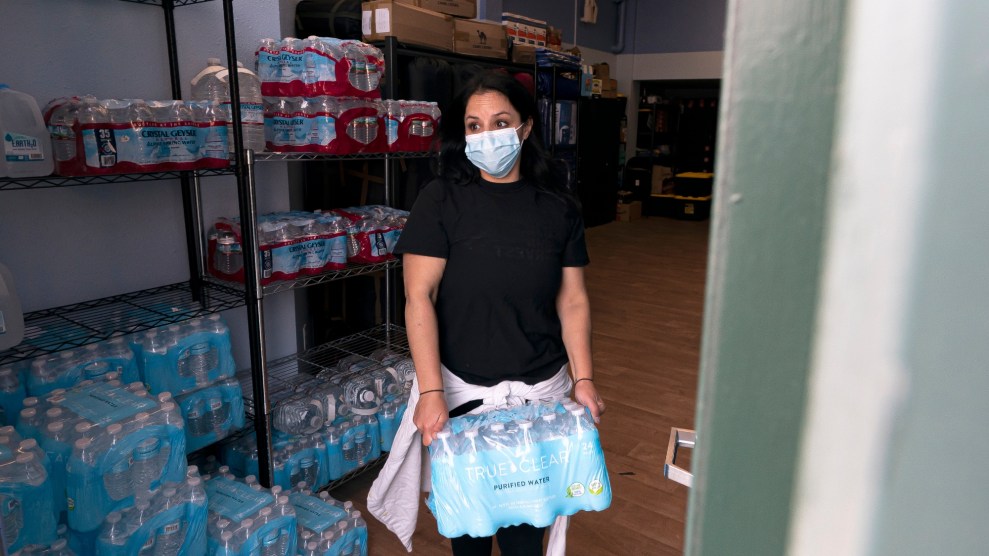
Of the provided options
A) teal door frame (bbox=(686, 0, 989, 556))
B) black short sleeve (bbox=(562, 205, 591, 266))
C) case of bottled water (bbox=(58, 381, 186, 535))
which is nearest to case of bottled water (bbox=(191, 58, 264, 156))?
case of bottled water (bbox=(58, 381, 186, 535))

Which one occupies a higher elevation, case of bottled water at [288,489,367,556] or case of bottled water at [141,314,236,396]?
case of bottled water at [141,314,236,396]

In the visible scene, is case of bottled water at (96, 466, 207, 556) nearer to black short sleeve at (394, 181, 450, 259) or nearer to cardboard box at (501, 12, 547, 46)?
black short sleeve at (394, 181, 450, 259)

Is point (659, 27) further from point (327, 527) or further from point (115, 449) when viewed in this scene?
point (115, 449)

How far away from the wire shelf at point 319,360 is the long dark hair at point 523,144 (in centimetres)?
143

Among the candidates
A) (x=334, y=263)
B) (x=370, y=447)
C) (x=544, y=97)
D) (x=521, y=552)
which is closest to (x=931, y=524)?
(x=521, y=552)

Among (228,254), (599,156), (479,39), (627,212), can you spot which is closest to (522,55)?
(479,39)

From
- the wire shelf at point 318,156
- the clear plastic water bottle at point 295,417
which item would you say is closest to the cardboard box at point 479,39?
the wire shelf at point 318,156

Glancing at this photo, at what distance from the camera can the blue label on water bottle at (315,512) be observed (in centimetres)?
233

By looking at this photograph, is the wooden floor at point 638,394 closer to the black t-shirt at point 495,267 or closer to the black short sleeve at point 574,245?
the black t-shirt at point 495,267

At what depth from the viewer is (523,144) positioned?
186cm

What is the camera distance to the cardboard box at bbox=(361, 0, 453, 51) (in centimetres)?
355

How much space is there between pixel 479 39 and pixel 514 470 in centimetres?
339

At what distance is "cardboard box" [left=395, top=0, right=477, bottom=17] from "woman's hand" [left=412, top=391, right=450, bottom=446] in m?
2.82

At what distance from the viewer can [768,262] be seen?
0.30 meters
